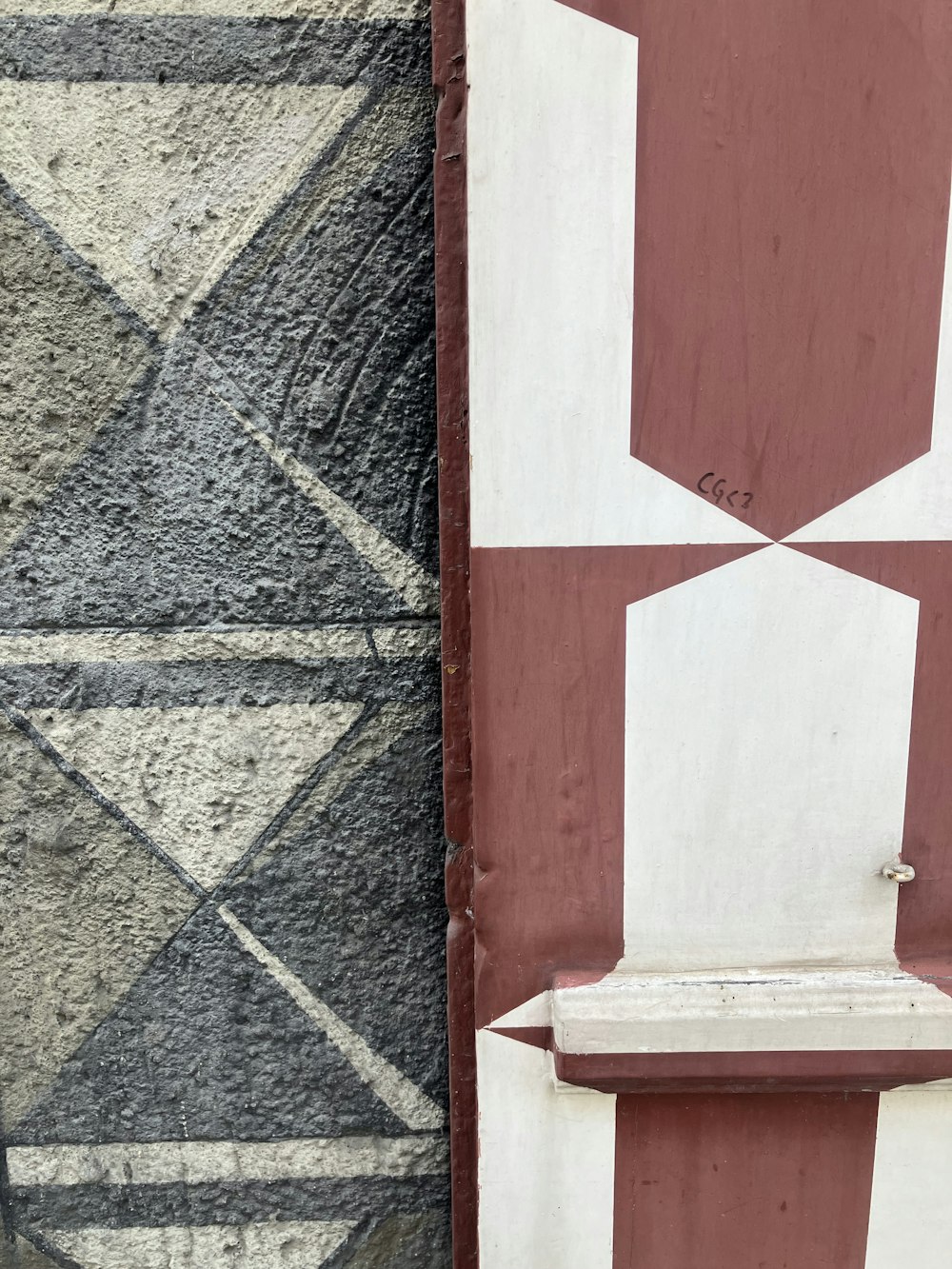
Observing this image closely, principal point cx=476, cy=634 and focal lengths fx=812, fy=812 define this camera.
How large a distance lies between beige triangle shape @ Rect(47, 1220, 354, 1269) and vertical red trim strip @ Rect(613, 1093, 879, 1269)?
0.91ft

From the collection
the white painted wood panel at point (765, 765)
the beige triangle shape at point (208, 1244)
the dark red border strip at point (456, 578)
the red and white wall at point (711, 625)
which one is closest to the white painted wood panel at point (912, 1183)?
the red and white wall at point (711, 625)

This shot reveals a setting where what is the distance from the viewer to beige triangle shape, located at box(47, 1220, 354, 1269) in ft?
2.42

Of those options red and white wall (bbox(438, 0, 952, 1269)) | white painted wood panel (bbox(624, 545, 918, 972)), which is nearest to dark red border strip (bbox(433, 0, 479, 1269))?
red and white wall (bbox(438, 0, 952, 1269))

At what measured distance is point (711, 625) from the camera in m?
0.59

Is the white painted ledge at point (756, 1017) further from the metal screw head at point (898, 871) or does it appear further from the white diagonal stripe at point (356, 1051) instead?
the white diagonal stripe at point (356, 1051)

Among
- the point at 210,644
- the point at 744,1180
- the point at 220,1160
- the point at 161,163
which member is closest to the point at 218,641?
the point at 210,644

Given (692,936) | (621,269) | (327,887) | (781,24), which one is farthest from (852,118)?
(327,887)

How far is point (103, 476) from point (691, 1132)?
27.8 inches

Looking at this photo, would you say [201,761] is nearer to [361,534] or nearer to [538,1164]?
[361,534]

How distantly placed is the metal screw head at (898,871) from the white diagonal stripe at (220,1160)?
0.45 m

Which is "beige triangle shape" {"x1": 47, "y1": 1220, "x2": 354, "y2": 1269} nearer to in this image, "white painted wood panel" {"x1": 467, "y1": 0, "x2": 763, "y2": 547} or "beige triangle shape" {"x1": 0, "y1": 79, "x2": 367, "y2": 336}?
"white painted wood panel" {"x1": 467, "y1": 0, "x2": 763, "y2": 547}

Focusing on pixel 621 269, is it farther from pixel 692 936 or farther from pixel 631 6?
pixel 692 936

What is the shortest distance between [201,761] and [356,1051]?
11.6 inches

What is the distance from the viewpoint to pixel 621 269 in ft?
1.82
